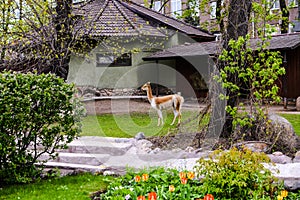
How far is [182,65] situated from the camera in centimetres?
2117

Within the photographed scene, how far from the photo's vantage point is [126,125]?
41.4 feet

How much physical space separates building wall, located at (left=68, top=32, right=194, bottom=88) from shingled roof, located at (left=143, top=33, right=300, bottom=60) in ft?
2.61

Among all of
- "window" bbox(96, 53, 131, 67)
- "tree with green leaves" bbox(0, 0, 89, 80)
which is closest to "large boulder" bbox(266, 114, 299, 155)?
"tree with green leaves" bbox(0, 0, 89, 80)

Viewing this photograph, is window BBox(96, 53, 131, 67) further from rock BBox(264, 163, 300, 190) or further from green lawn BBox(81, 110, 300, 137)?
rock BBox(264, 163, 300, 190)

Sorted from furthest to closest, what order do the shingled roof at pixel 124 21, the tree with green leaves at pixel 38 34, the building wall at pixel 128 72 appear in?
the building wall at pixel 128 72
the shingled roof at pixel 124 21
the tree with green leaves at pixel 38 34

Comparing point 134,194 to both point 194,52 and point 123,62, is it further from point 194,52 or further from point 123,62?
point 123,62

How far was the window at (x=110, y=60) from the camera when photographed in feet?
65.4

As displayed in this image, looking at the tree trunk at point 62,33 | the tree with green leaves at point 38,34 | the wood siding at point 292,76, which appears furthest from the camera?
the wood siding at point 292,76

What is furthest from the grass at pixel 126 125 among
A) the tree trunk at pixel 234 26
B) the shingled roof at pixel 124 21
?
the shingled roof at pixel 124 21

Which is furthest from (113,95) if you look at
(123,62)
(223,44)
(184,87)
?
(223,44)

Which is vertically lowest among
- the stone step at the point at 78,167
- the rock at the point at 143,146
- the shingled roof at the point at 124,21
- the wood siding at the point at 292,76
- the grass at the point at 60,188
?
the grass at the point at 60,188

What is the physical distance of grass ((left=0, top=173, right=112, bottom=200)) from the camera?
16.6ft

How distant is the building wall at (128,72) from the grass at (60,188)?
1294 cm

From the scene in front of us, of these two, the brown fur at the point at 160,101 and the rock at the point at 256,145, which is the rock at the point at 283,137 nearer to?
the rock at the point at 256,145
